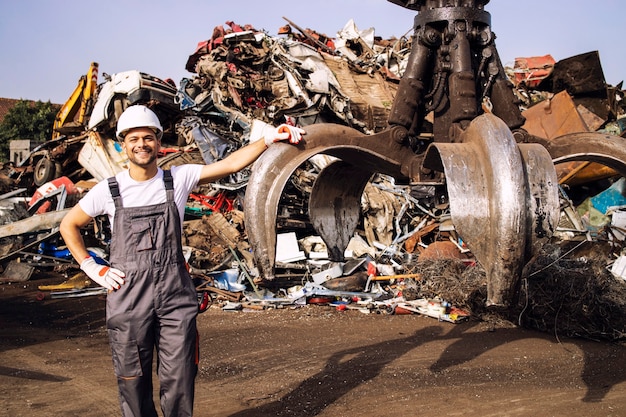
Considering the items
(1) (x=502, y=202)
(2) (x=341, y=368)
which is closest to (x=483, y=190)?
(1) (x=502, y=202)

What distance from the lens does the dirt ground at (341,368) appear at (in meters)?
4.34

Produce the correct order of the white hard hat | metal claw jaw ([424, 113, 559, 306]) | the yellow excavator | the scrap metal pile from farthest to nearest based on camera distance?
the yellow excavator
the scrap metal pile
the white hard hat
metal claw jaw ([424, 113, 559, 306])

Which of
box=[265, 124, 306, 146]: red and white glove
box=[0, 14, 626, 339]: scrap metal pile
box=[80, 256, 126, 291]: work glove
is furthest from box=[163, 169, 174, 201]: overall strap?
box=[0, 14, 626, 339]: scrap metal pile

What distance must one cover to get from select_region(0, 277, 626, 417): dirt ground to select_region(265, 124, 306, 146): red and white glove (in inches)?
77.4

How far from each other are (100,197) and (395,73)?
13.8m

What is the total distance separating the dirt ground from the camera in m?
4.34

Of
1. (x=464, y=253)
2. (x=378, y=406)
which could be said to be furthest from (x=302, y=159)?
(x=464, y=253)

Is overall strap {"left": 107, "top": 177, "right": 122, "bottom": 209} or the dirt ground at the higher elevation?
overall strap {"left": 107, "top": 177, "right": 122, "bottom": 209}

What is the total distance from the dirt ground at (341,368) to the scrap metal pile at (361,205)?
2.02ft

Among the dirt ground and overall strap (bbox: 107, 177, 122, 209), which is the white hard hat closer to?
overall strap (bbox: 107, 177, 122, 209)

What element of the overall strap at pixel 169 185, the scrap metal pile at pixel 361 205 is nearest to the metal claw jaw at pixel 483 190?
the overall strap at pixel 169 185

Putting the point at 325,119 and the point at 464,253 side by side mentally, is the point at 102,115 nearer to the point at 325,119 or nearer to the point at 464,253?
the point at 325,119

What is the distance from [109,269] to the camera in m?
3.08

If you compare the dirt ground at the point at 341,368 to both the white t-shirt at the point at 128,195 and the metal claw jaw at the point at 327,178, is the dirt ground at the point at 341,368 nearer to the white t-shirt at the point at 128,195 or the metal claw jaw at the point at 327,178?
the metal claw jaw at the point at 327,178
